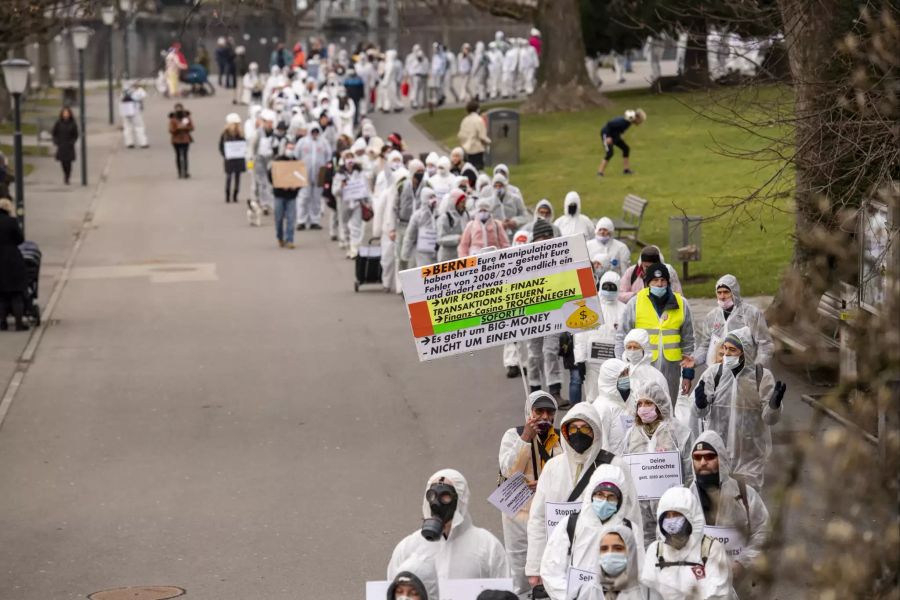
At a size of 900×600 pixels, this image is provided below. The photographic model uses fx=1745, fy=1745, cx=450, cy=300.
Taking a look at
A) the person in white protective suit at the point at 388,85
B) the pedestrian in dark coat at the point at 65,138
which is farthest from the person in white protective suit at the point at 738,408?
the person in white protective suit at the point at 388,85

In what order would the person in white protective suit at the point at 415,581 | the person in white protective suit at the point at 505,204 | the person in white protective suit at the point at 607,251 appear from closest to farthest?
the person in white protective suit at the point at 415,581 < the person in white protective suit at the point at 607,251 < the person in white protective suit at the point at 505,204

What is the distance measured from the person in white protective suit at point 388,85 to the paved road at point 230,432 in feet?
81.2

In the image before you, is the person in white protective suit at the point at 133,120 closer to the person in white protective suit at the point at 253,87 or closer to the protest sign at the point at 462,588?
the person in white protective suit at the point at 253,87

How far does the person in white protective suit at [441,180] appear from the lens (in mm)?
24516

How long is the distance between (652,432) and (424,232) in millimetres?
11605

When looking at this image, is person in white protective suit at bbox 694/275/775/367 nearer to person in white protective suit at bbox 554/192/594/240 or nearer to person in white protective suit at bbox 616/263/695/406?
person in white protective suit at bbox 616/263/695/406

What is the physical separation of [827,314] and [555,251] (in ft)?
16.8

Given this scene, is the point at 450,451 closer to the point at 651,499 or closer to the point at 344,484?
the point at 344,484

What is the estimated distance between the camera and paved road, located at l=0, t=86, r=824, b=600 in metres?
13.3

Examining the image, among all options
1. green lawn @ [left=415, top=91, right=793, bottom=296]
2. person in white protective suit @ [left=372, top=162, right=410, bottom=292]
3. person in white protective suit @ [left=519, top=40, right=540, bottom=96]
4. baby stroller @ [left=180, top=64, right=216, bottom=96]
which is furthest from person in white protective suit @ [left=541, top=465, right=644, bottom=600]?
baby stroller @ [left=180, top=64, right=216, bottom=96]

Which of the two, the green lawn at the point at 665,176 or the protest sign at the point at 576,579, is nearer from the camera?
the protest sign at the point at 576,579

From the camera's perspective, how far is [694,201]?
102 feet

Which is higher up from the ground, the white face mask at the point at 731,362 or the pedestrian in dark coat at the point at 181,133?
the white face mask at the point at 731,362

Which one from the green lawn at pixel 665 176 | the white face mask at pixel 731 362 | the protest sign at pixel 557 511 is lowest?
the green lawn at pixel 665 176
